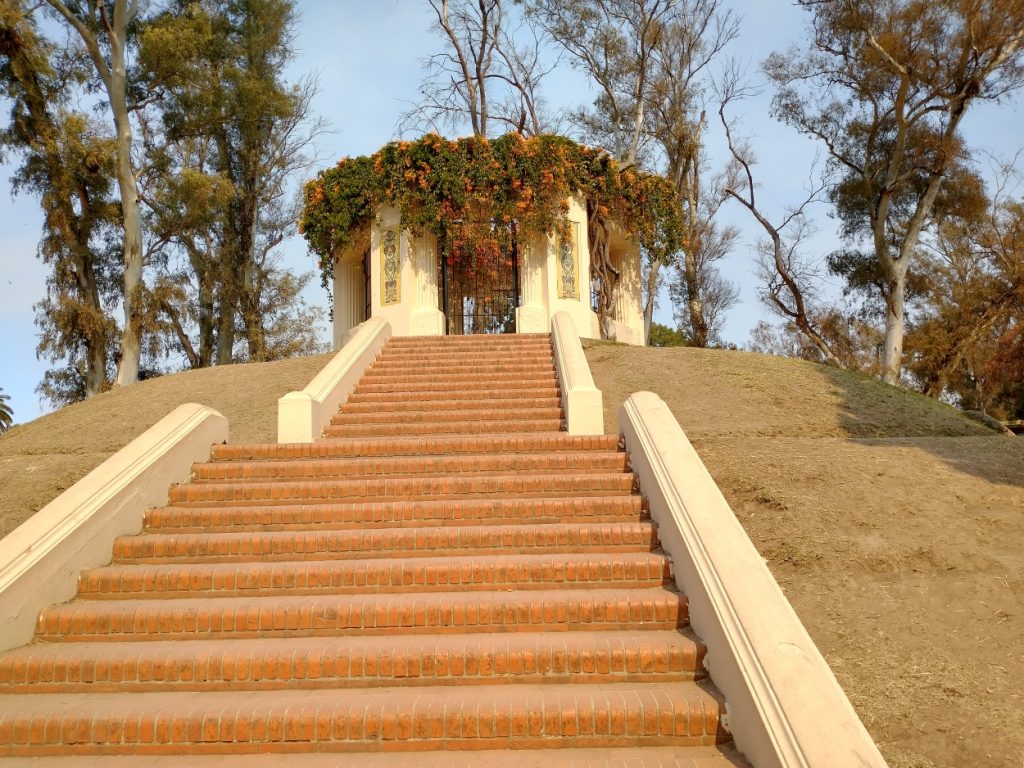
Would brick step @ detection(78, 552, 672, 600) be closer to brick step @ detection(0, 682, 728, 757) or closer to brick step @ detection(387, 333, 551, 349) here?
brick step @ detection(0, 682, 728, 757)

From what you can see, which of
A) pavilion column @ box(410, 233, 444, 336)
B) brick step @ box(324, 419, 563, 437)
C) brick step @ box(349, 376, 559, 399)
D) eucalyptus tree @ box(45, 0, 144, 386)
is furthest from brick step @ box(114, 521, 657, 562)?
eucalyptus tree @ box(45, 0, 144, 386)

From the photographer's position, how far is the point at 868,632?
485cm

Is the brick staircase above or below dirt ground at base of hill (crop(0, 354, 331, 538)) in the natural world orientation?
below

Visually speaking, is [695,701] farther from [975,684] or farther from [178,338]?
[178,338]

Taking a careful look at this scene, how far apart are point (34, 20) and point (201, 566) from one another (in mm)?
22162

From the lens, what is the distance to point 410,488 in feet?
20.2

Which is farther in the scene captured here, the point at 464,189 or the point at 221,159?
the point at 221,159

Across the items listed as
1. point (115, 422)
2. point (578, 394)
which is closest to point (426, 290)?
point (115, 422)

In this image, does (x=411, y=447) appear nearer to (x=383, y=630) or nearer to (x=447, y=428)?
(x=447, y=428)

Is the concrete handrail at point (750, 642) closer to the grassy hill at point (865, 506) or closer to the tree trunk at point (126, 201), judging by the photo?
the grassy hill at point (865, 506)

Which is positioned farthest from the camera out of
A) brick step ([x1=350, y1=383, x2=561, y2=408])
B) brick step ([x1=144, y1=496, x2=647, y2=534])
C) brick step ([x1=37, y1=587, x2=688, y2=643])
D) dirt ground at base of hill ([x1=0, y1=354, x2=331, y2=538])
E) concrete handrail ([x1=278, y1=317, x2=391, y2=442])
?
brick step ([x1=350, y1=383, x2=561, y2=408])

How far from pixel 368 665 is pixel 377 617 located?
43 cm

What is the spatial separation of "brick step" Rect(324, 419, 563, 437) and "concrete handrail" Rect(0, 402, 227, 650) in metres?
2.13

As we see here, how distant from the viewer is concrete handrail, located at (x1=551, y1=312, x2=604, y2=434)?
8.07 metres
